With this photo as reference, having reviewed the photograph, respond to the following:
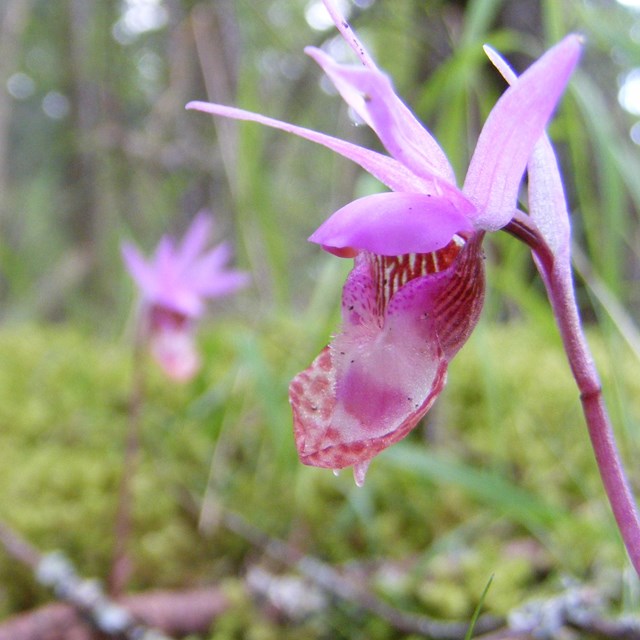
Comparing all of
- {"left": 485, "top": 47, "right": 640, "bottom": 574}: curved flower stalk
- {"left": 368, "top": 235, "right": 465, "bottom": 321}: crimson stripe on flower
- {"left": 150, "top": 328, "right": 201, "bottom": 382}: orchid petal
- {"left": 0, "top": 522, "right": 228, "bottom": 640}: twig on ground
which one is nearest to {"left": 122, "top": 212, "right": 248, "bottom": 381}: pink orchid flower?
{"left": 150, "top": 328, "right": 201, "bottom": 382}: orchid petal

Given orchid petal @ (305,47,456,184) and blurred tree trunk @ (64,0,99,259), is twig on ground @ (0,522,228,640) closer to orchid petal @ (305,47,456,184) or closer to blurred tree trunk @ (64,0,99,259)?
orchid petal @ (305,47,456,184)

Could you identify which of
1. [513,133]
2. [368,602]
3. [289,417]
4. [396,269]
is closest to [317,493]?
[289,417]

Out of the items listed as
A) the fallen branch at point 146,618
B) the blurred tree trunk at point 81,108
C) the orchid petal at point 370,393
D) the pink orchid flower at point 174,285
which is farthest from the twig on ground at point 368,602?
the blurred tree trunk at point 81,108

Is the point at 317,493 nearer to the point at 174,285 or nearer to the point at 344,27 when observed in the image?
the point at 174,285

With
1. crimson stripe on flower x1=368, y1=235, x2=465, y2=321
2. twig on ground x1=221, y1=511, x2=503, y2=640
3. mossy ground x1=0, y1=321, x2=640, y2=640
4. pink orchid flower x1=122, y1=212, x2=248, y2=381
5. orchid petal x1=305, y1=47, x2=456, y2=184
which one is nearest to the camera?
orchid petal x1=305, y1=47, x2=456, y2=184

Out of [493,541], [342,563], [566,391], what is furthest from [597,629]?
[566,391]

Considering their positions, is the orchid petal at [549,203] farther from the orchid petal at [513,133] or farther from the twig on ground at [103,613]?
the twig on ground at [103,613]
